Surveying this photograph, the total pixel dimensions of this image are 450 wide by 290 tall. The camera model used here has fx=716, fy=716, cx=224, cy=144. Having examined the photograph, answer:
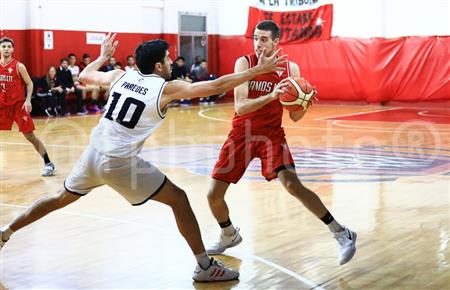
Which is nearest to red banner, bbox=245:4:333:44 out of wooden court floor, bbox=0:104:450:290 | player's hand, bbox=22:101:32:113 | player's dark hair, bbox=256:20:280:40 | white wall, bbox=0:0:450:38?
white wall, bbox=0:0:450:38

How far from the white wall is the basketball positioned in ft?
46.5

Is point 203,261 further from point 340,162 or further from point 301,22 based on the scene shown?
point 301,22

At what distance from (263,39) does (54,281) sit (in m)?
2.33

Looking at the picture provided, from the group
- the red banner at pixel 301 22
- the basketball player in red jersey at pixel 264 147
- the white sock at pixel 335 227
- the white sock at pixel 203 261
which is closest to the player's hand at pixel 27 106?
the basketball player in red jersey at pixel 264 147

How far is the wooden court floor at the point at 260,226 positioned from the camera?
5.09m

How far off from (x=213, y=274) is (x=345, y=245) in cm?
108

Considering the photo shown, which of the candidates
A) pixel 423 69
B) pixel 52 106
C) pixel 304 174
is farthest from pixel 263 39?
pixel 423 69

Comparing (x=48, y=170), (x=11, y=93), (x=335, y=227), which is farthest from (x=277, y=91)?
(x=11, y=93)

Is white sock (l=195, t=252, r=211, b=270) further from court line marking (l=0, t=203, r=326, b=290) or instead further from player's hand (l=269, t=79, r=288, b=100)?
player's hand (l=269, t=79, r=288, b=100)

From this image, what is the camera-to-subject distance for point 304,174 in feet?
31.1

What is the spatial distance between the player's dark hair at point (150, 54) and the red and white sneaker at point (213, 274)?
1425 millimetres

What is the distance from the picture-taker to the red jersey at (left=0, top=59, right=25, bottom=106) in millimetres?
9961

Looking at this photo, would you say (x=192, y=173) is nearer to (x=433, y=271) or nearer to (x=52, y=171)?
(x=52, y=171)

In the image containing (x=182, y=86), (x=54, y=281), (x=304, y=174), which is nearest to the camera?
(x=182, y=86)
